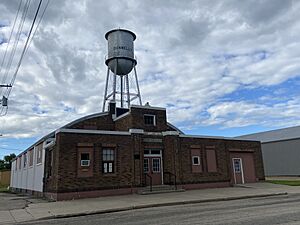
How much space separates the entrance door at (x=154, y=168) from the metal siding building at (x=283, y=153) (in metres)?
23.1

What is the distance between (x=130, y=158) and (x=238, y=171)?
35.9 ft

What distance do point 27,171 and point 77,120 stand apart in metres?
6.78

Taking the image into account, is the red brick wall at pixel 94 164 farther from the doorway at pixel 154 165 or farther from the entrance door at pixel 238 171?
the entrance door at pixel 238 171

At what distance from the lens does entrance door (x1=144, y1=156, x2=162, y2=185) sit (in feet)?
71.8

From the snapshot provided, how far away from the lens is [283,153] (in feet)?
131

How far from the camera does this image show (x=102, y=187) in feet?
62.5

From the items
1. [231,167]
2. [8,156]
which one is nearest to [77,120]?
[231,167]

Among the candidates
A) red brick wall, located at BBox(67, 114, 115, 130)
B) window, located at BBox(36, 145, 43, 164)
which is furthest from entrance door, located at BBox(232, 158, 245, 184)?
window, located at BBox(36, 145, 43, 164)

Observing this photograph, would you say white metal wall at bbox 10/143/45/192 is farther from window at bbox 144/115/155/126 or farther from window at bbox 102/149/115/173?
window at bbox 144/115/155/126

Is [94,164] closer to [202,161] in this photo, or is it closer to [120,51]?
[202,161]

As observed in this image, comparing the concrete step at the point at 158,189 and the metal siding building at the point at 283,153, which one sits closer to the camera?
the concrete step at the point at 158,189

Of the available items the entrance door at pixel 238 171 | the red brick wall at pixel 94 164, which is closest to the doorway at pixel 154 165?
the red brick wall at pixel 94 164

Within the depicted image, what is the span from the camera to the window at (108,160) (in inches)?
773

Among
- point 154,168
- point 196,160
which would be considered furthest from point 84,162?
point 196,160
